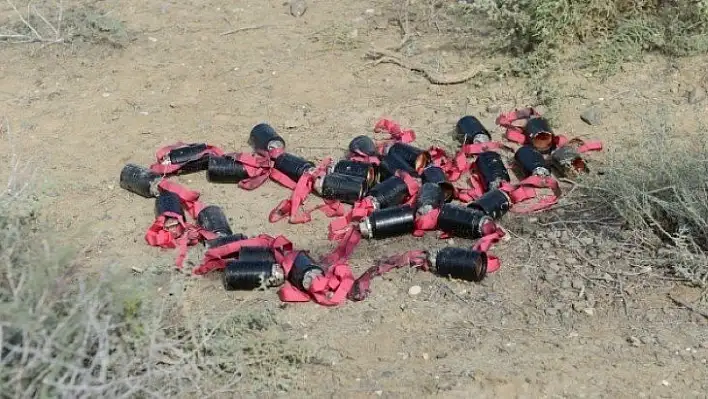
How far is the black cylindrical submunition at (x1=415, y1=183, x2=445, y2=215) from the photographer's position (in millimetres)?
5582

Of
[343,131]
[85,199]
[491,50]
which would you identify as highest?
[491,50]

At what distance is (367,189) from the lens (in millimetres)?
5945

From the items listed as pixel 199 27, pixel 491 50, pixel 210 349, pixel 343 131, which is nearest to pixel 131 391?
pixel 210 349

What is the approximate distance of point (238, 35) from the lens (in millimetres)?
8133

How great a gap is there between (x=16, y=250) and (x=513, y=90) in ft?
13.1

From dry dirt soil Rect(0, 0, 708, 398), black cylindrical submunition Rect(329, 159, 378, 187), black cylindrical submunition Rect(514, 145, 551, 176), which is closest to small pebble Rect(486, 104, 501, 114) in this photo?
dry dirt soil Rect(0, 0, 708, 398)

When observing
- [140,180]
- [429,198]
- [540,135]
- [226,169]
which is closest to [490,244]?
[429,198]

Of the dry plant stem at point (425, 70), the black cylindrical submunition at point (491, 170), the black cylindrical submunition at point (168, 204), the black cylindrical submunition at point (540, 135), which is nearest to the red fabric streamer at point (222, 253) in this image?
the black cylindrical submunition at point (168, 204)

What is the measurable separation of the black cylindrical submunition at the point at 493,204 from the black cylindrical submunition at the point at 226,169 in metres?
1.54

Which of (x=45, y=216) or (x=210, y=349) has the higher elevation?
(x=210, y=349)

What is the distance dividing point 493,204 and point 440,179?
42cm

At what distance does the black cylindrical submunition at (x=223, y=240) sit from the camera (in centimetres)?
540

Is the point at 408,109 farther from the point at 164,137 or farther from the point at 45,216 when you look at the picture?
the point at 45,216

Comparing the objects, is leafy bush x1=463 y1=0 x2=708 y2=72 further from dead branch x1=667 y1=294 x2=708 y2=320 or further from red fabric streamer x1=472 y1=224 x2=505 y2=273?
dead branch x1=667 y1=294 x2=708 y2=320
